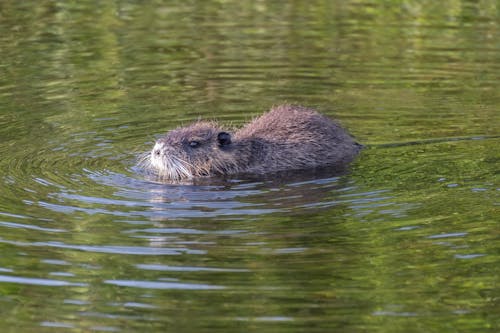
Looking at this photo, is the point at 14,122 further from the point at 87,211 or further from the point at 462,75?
the point at 462,75

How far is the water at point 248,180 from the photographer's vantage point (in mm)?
6117

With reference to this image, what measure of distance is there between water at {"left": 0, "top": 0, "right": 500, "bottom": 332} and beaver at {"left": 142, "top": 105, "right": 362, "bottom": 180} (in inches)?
12.0

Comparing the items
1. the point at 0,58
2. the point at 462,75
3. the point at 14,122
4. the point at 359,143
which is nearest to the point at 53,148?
the point at 14,122

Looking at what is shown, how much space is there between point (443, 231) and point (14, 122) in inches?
204

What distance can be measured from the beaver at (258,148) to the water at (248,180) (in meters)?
0.31

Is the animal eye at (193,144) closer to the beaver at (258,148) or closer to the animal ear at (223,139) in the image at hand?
the beaver at (258,148)

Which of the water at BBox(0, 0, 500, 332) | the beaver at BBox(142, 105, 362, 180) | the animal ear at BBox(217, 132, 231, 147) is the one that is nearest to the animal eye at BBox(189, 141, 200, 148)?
the beaver at BBox(142, 105, 362, 180)

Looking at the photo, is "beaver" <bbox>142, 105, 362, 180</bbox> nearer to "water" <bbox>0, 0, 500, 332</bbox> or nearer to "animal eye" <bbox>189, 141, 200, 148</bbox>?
"animal eye" <bbox>189, 141, 200, 148</bbox>

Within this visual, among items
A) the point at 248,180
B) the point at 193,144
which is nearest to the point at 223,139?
the point at 193,144

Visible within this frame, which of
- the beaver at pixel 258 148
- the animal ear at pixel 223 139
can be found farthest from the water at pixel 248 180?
the animal ear at pixel 223 139

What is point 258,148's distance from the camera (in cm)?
958

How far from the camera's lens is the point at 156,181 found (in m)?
9.04

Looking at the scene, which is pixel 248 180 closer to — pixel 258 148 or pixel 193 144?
pixel 258 148

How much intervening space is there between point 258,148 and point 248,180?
46 centimetres
